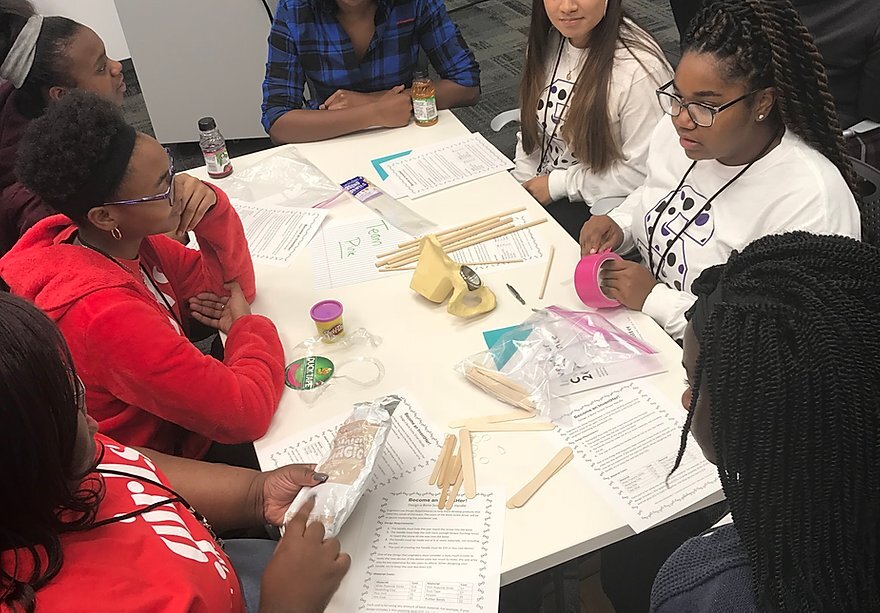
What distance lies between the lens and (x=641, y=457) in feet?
3.74

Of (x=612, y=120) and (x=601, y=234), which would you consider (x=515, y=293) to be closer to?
(x=601, y=234)

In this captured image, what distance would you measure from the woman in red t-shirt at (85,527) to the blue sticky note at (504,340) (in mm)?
459

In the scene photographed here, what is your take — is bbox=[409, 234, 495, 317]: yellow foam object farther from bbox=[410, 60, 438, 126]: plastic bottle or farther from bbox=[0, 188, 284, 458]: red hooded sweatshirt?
bbox=[410, 60, 438, 126]: plastic bottle

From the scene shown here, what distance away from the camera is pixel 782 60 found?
1.27 m

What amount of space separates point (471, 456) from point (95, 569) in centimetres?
57

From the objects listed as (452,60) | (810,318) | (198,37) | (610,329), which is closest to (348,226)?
(610,329)

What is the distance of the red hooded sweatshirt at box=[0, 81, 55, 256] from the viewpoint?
1.75 meters

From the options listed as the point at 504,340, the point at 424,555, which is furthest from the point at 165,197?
the point at 424,555

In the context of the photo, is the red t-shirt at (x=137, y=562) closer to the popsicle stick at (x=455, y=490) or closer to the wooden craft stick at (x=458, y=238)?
the popsicle stick at (x=455, y=490)

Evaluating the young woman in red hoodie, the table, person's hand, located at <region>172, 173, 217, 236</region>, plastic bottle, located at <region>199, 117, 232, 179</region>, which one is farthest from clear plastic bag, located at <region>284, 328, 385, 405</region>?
the young woman in red hoodie

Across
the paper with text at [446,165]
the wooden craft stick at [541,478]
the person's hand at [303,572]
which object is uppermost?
the person's hand at [303,572]

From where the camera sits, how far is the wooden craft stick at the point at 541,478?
3.58 feet

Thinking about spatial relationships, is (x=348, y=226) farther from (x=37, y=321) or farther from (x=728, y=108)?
(x=37, y=321)

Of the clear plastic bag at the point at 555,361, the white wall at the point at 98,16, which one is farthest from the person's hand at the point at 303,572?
the white wall at the point at 98,16
